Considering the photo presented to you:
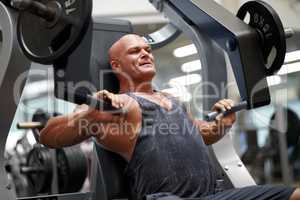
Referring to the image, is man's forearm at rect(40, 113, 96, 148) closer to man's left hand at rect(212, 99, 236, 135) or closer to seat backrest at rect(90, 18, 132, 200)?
seat backrest at rect(90, 18, 132, 200)

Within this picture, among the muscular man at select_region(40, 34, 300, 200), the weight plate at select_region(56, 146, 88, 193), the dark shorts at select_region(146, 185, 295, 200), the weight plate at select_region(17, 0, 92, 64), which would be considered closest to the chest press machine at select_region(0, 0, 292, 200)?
the weight plate at select_region(17, 0, 92, 64)

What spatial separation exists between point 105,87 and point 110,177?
383 mm

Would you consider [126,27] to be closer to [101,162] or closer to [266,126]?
[101,162]

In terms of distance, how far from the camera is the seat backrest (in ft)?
5.38

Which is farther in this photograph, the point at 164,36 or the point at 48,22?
the point at 164,36

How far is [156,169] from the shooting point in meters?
1.48

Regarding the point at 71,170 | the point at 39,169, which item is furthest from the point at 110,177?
the point at 39,169

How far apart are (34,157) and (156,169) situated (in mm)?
1972

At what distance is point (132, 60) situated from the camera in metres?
1.74

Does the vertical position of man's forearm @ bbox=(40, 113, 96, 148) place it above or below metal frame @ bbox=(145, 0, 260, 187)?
below

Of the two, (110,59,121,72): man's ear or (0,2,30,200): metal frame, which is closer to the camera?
(0,2,30,200): metal frame

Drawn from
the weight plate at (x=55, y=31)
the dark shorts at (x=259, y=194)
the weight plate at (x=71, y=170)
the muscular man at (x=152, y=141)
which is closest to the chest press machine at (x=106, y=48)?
Answer: the weight plate at (x=55, y=31)

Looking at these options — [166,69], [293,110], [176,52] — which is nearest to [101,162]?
[176,52]

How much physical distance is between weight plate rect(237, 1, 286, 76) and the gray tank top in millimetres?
377
